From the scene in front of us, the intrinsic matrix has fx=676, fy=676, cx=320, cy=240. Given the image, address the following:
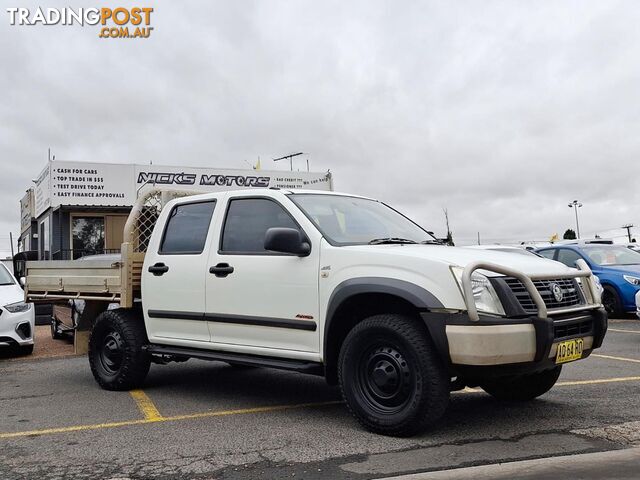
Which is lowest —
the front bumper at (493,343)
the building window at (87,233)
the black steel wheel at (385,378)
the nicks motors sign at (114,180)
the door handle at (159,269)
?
the black steel wheel at (385,378)

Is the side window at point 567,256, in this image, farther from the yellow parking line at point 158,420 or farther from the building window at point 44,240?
the building window at point 44,240

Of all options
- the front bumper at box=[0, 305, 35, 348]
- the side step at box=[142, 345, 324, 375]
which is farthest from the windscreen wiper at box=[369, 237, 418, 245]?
the front bumper at box=[0, 305, 35, 348]

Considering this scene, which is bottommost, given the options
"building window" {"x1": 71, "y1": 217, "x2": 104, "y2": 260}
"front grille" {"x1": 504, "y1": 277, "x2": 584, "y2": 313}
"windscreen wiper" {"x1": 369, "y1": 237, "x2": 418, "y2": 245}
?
"front grille" {"x1": 504, "y1": 277, "x2": 584, "y2": 313}

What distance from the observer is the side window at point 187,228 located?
6.11m

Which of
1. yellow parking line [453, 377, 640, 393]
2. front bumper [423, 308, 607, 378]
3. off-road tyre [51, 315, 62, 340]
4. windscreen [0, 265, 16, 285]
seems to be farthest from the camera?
off-road tyre [51, 315, 62, 340]

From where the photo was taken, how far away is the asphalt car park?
13.4ft

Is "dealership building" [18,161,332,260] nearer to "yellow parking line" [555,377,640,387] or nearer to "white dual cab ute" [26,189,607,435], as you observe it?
"white dual cab ute" [26,189,607,435]

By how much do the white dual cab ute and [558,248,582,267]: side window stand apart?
8560 millimetres

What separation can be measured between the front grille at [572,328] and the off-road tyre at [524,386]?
579 mm

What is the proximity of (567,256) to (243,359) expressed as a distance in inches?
396

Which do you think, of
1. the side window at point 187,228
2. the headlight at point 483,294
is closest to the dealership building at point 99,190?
the side window at point 187,228

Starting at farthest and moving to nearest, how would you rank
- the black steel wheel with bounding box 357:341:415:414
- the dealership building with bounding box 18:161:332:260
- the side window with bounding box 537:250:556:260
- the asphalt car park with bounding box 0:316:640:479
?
1. the dealership building with bounding box 18:161:332:260
2. the side window with bounding box 537:250:556:260
3. the black steel wheel with bounding box 357:341:415:414
4. the asphalt car park with bounding box 0:316:640:479

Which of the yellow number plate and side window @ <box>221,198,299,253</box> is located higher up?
side window @ <box>221,198,299,253</box>

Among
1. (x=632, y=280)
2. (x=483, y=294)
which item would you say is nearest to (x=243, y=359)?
(x=483, y=294)
